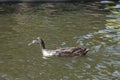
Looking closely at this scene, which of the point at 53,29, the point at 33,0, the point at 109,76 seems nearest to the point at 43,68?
Answer: the point at 109,76

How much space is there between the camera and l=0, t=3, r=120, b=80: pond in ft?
A: 56.6

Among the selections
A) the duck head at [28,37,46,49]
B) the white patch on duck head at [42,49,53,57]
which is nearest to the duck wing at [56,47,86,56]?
the white patch on duck head at [42,49,53,57]

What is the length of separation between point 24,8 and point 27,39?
8411mm

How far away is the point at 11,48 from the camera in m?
20.6

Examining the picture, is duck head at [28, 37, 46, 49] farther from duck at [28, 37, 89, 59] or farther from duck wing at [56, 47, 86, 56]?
duck wing at [56, 47, 86, 56]

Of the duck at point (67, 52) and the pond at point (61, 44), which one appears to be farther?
the duck at point (67, 52)

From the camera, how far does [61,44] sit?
21.5 m

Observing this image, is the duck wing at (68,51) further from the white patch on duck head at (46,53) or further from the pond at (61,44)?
the white patch on duck head at (46,53)

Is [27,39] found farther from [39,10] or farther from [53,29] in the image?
[39,10]

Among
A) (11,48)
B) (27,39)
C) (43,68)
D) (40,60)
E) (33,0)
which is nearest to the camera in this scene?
(43,68)

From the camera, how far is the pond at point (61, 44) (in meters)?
17.3

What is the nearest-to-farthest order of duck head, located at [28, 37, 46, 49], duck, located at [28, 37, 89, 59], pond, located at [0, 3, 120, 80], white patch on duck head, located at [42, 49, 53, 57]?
pond, located at [0, 3, 120, 80]
duck, located at [28, 37, 89, 59]
white patch on duck head, located at [42, 49, 53, 57]
duck head, located at [28, 37, 46, 49]

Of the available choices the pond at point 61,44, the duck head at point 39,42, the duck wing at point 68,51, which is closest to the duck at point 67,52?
the duck wing at point 68,51

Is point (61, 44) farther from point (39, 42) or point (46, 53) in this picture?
point (46, 53)
